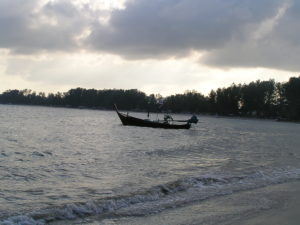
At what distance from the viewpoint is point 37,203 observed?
13.6m

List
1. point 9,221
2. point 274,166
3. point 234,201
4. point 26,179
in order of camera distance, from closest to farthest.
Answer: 1. point 9,221
2. point 234,201
3. point 26,179
4. point 274,166

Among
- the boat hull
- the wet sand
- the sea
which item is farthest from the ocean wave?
the boat hull

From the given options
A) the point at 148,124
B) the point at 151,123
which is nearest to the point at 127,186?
the point at 151,123

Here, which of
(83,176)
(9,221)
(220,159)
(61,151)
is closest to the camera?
(9,221)

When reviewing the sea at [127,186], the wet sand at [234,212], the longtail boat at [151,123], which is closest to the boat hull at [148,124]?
the longtail boat at [151,123]

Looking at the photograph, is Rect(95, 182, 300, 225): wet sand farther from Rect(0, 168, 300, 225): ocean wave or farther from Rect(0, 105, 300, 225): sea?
Rect(0, 168, 300, 225): ocean wave

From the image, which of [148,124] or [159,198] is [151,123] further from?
[159,198]

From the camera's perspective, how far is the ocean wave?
477 inches

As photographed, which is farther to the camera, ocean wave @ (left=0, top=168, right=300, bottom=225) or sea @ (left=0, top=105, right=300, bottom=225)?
sea @ (left=0, top=105, right=300, bottom=225)

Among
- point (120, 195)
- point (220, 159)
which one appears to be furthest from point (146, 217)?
point (220, 159)

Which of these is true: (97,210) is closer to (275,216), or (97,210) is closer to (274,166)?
(275,216)

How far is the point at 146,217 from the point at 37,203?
399 cm

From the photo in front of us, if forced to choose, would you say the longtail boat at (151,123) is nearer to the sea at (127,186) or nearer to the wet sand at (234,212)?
the sea at (127,186)

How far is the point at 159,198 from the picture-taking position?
15.0 m
